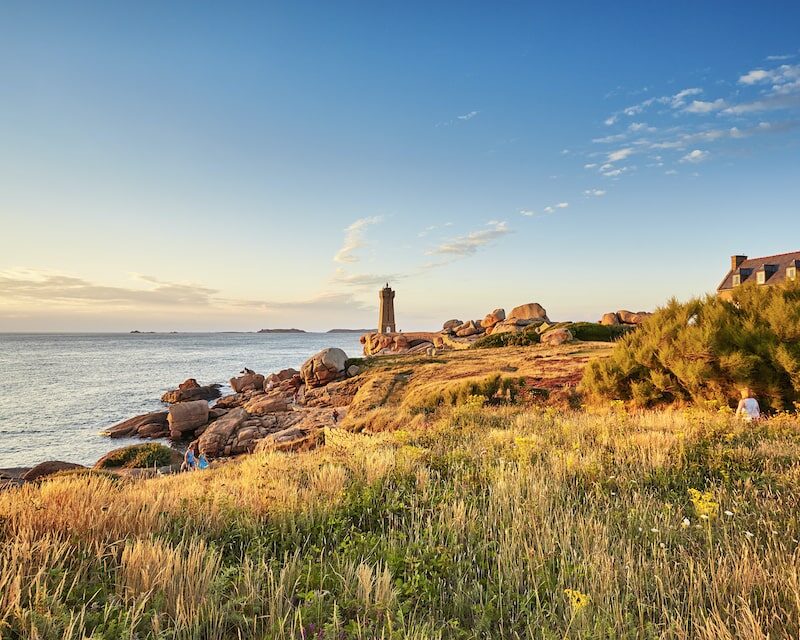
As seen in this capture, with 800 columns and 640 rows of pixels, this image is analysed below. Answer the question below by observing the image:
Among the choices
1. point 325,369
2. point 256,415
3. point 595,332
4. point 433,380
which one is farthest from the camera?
point 325,369

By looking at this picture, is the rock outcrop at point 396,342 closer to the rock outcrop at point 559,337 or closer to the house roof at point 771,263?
the rock outcrop at point 559,337

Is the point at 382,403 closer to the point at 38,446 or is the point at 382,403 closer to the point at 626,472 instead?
the point at 626,472

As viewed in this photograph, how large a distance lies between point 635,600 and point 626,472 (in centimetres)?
283

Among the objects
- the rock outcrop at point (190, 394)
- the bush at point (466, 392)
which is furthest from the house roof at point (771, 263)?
the rock outcrop at point (190, 394)

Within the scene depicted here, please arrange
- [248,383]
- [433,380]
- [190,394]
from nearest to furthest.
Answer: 1. [433,380]
2. [190,394]
3. [248,383]

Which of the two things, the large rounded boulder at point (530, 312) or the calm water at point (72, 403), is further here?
the large rounded boulder at point (530, 312)

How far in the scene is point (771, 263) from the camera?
37.6 metres

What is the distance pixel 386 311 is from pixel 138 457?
172ft

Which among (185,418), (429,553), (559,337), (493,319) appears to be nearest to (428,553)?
(429,553)

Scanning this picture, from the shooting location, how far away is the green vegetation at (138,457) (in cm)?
1792

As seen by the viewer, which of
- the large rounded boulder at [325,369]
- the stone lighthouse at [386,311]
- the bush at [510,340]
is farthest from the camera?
the stone lighthouse at [386,311]

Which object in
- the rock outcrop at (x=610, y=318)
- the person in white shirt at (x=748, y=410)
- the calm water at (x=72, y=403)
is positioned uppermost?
the rock outcrop at (x=610, y=318)

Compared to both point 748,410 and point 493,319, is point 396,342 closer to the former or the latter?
point 493,319

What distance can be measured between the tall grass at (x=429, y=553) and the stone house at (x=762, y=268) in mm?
36924
